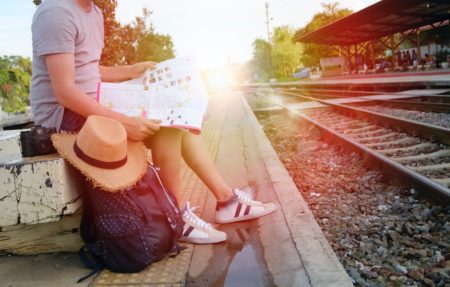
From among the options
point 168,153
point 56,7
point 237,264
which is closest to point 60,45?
point 56,7

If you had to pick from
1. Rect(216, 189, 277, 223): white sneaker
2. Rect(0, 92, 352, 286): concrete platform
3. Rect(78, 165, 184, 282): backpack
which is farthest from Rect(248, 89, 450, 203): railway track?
Rect(78, 165, 184, 282): backpack

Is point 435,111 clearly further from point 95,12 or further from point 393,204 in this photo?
point 95,12

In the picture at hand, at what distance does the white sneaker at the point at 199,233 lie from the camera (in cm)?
250

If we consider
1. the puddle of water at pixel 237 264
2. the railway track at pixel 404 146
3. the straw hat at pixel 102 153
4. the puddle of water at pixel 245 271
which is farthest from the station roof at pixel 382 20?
the straw hat at pixel 102 153

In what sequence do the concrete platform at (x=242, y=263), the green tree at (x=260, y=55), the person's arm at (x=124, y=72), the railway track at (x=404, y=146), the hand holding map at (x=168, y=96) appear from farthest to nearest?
the green tree at (x=260, y=55), the railway track at (x=404, y=146), the person's arm at (x=124, y=72), the hand holding map at (x=168, y=96), the concrete platform at (x=242, y=263)

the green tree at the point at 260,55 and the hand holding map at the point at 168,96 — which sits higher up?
the green tree at the point at 260,55

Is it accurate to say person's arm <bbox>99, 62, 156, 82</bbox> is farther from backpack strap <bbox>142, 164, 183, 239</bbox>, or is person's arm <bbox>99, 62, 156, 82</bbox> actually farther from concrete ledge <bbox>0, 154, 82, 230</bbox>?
concrete ledge <bbox>0, 154, 82, 230</bbox>

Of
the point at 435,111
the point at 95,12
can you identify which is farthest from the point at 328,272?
the point at 435,111

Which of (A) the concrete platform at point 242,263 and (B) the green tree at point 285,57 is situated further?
(B) the green tree at point 285,57

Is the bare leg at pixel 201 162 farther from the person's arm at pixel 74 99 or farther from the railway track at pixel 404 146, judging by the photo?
the railway track at pixel 404 146

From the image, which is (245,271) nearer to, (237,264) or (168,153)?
(237,264)

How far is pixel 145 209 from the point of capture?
2111 mm

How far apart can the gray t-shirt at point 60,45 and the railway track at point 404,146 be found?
107 inches

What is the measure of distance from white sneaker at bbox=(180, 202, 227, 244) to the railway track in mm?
1811
